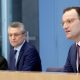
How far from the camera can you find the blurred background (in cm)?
624

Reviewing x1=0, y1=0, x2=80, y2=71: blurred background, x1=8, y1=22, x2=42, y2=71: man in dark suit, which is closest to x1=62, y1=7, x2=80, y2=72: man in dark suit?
x1=8, y1=22, x2=42, y2=71: man in dark suit

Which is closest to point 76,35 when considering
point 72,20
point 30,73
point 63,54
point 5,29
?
point 72,20

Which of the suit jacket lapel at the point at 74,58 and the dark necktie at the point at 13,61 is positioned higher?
the suit jacket lapel at the point at 74,58

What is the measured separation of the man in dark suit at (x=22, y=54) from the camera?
3732mm

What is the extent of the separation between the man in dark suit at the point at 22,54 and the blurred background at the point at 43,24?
222cm

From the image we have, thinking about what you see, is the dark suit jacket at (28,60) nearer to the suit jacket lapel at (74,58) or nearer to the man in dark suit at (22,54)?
the man in dark suit at (22,54)

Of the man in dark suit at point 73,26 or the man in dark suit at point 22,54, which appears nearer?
the man in dark suit at point 73,26

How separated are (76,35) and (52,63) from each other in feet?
10.9

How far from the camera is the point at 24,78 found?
266 centimetres

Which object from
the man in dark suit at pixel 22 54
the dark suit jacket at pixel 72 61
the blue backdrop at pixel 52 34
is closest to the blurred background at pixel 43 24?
the blue backdrop at pixel 52 34

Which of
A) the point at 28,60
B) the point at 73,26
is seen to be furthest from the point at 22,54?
the point at 73,26

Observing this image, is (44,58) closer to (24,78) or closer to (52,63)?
(52,63)

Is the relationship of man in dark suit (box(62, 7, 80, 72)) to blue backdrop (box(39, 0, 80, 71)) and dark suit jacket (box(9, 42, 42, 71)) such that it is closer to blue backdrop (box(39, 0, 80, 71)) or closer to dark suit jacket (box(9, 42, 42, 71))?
dark suit jacket (box(9, 42, 42, 71))

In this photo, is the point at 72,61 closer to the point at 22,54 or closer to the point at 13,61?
the point at 22,54
